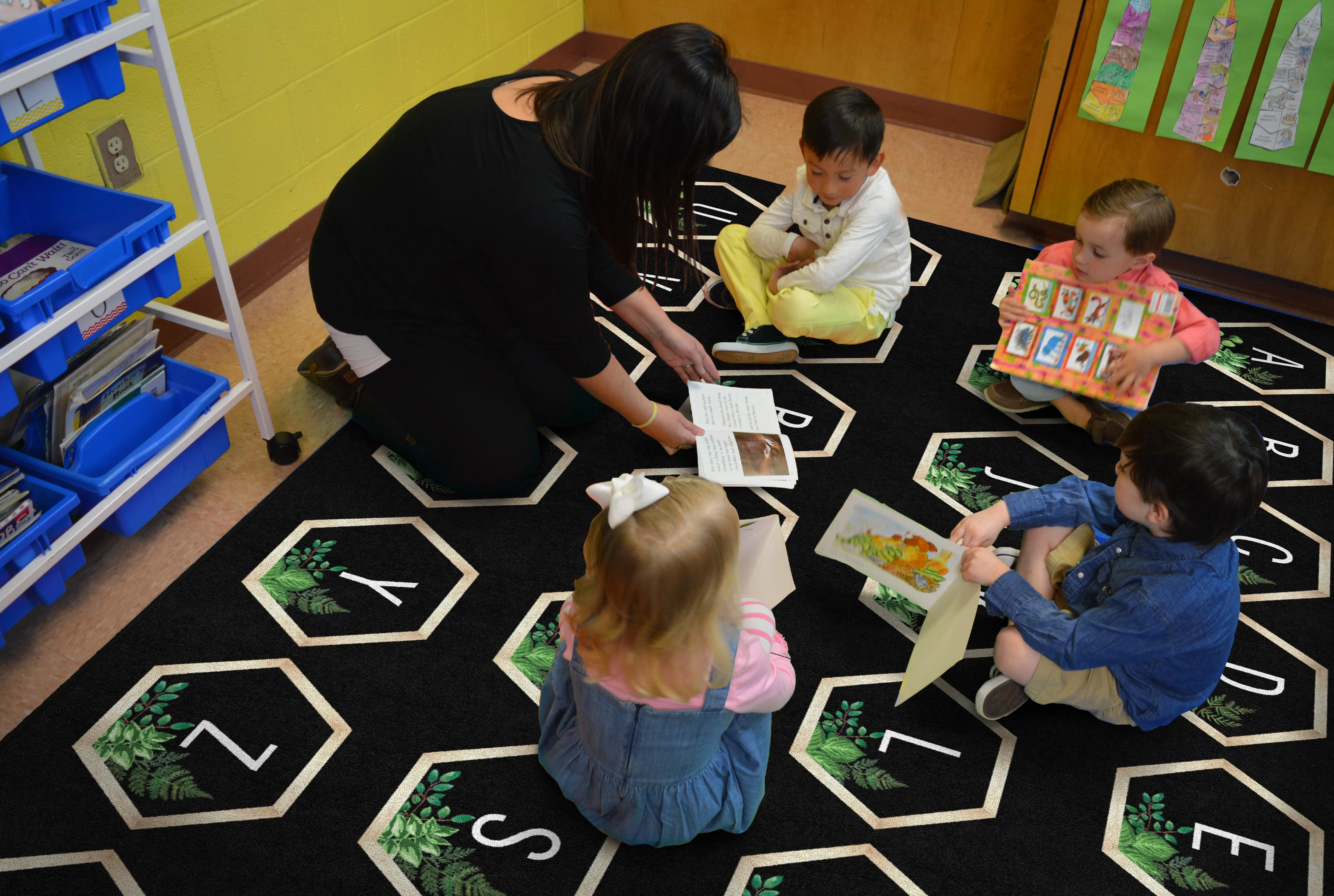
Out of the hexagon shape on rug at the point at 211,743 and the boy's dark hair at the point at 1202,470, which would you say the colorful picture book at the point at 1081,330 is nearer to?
the boy's dark hair at the point at 1202,470

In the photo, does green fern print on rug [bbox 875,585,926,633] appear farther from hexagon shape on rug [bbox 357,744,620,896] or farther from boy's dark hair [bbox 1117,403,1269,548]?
hexagon shape on rug [bbox 357,744,620,896]

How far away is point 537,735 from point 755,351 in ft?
3.82

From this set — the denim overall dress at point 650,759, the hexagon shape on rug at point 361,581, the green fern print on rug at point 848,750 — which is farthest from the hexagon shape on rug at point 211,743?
the green fern print on rug at point 848,750

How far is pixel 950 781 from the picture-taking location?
66.7 inches

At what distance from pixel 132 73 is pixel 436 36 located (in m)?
1.07

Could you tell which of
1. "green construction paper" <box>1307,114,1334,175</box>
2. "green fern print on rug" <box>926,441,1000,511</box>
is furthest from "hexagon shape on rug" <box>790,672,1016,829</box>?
"green construction paper" <box>1307,114,1334,175</box>

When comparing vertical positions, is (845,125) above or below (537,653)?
above

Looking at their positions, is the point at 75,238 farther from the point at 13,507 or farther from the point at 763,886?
the point at 763,886

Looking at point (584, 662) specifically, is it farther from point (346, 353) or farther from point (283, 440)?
point (283, 440)

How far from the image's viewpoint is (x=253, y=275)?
266 cm

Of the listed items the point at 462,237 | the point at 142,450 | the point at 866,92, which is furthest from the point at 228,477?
the point at 866,92

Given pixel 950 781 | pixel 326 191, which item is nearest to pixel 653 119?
pixel 950 781

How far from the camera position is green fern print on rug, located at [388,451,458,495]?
2.15 meters

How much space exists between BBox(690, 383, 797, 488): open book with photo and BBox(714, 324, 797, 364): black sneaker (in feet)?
0.67
